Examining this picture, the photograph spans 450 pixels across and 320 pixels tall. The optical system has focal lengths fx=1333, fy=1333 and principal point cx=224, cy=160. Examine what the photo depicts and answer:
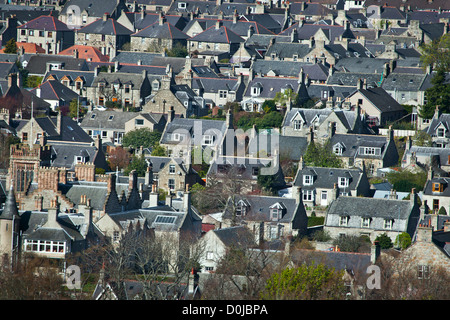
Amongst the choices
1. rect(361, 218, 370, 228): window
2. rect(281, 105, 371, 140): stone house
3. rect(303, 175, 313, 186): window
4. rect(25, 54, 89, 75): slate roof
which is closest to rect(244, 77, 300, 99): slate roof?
rect(281, 105, 371, 140): stone house

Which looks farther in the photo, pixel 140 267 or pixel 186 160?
pixel 186 160

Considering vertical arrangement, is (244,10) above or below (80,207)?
above

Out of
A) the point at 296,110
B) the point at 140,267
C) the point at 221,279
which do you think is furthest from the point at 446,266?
the point at 296,110

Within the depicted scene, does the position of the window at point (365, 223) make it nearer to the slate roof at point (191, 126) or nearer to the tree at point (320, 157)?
the tree at point (320, 157)

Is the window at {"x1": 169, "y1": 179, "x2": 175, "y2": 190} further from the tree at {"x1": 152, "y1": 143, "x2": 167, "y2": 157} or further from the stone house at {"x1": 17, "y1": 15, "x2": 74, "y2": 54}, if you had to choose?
the stone house at {"x1": 17, "y1": 15, "x2": 74, "y2": 54}

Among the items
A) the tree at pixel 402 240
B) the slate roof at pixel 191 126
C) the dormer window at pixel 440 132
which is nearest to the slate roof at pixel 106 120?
the slate roof at pixel 191 126

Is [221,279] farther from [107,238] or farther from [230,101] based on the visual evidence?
[230,101]

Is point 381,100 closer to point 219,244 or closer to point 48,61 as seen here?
point 48,61
